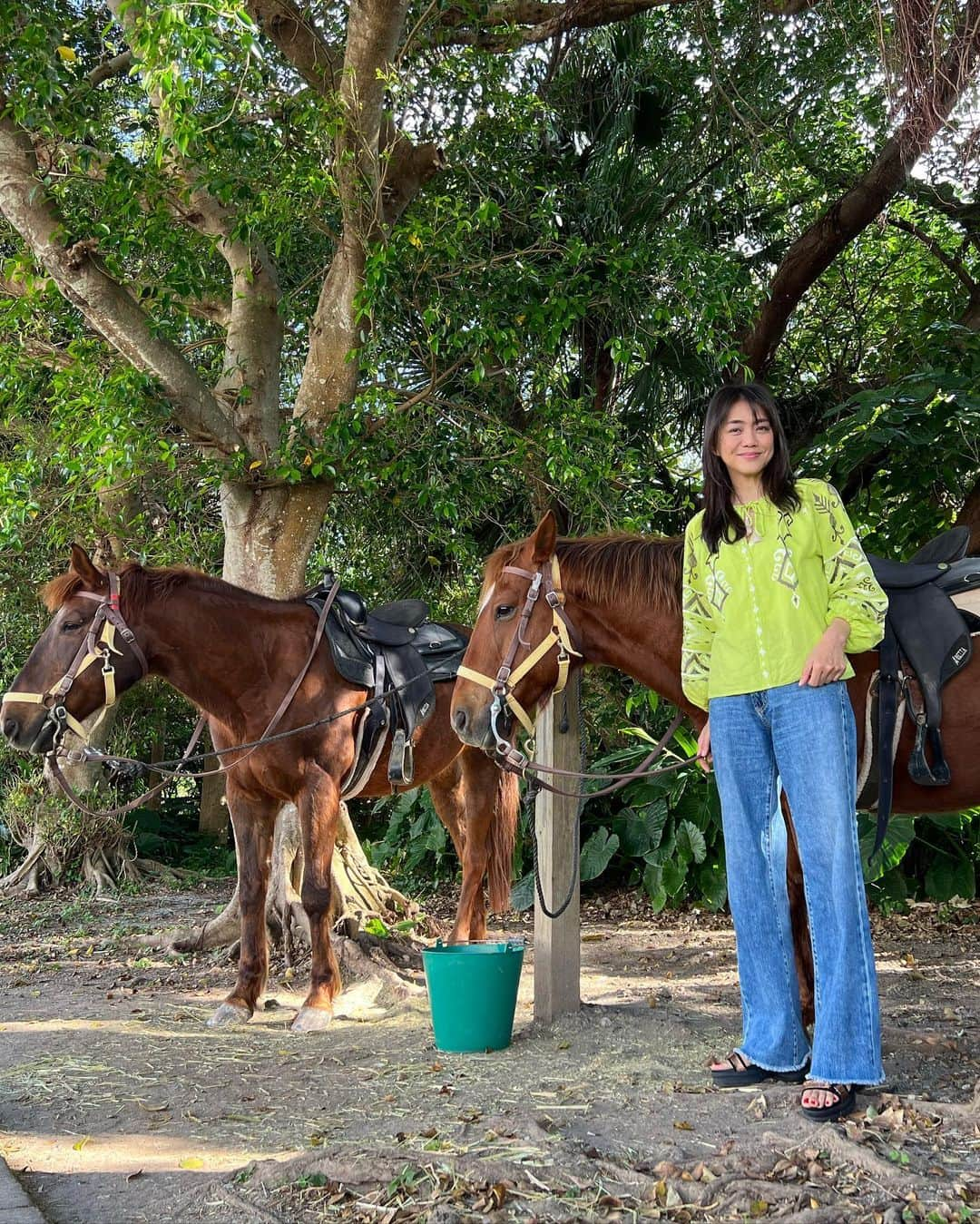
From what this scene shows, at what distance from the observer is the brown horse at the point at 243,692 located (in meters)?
4.35

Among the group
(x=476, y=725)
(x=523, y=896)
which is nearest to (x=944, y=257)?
(x=523, y=896)

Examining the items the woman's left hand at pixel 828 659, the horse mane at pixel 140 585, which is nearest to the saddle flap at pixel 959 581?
the woman's left hand at pixel 828 659

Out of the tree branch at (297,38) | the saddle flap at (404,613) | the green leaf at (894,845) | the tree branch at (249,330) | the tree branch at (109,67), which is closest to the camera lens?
the saddle flap at (404,613)

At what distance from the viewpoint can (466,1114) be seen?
308cm

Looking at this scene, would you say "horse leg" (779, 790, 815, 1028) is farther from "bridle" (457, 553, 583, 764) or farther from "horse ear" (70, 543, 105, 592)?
"horse ear" (70, 543, 105, 592)

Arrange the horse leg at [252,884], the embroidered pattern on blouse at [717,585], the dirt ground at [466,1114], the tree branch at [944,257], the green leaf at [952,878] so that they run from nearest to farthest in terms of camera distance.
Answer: the dirt ground at [466,1114] → the embroidered pattern on blouse at [717,585] → the horse leg at [252,884] → the green leaf at [952,878] → the tree branch at [944,257]

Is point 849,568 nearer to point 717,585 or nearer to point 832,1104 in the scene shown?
point 717,585

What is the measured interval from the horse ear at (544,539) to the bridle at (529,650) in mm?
25

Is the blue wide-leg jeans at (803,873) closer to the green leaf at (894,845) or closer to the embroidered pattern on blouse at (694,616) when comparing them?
the embroidered pattern on blouse at (694,616)

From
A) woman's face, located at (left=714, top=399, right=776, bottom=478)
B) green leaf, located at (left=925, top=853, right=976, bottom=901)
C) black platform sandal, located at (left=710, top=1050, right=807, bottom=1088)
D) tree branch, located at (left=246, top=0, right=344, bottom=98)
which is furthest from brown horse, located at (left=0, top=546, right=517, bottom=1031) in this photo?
green leaf, located at (left=925, top=853, right=976, bottom=901)

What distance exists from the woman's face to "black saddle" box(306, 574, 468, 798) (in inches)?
84.3

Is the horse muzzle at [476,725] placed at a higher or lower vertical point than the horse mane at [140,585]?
lower

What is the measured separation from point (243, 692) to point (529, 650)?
1.69m

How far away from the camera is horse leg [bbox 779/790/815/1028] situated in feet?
10.9
